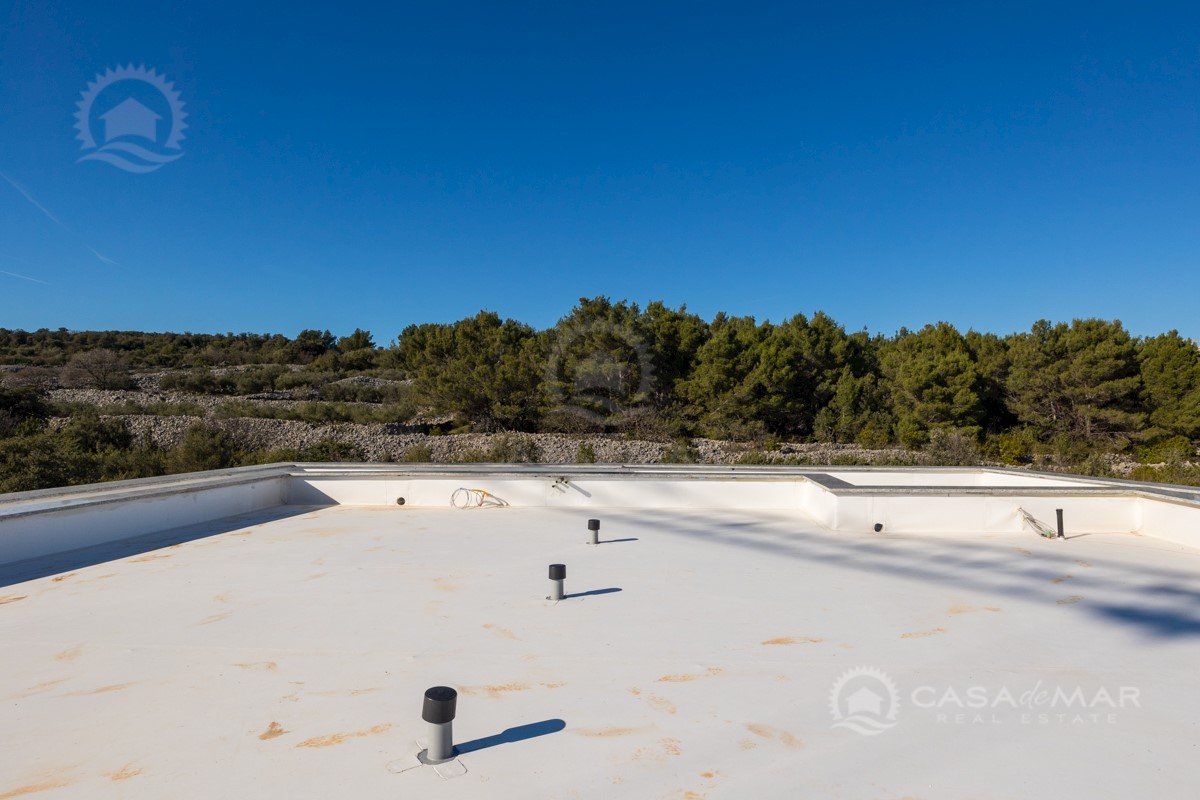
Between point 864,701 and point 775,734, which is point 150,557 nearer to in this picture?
point 775,734

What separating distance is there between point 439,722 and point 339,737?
429 millimetres

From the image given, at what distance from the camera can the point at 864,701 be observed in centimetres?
232

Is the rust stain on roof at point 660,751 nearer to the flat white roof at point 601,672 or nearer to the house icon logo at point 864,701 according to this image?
the flat white roof at point 601,672

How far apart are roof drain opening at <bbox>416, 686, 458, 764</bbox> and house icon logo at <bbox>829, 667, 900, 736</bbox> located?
1.29m

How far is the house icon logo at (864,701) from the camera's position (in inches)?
84.7

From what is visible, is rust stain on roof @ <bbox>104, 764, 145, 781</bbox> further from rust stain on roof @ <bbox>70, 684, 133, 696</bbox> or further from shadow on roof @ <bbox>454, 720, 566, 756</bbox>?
shadow on roof @ <bbox>454, 720, 566, 756</bbox>

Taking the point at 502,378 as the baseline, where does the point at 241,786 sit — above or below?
below

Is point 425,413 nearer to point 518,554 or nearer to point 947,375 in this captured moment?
point 947,375

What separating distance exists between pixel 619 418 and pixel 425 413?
332 inches

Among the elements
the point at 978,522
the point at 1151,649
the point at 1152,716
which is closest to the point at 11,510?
the point at 1152,716

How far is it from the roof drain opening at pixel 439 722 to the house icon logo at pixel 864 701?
50.9 inches

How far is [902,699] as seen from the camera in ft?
7.67

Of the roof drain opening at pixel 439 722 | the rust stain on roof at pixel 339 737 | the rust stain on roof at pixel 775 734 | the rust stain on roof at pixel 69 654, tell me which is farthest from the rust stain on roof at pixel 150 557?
the rust stain on roof at pixel 775 734

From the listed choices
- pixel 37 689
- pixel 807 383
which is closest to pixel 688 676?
pixel 37 689
